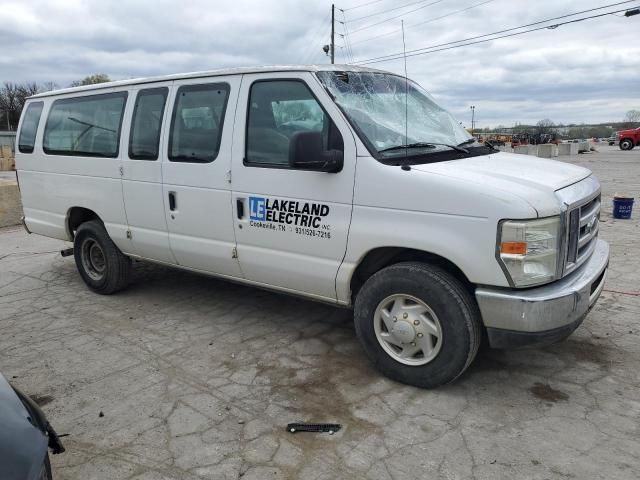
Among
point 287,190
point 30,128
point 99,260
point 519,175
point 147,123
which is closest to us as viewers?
point 519,175

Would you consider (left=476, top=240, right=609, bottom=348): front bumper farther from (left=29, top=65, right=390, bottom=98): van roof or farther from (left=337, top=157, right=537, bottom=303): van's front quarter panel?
(left=29, top=65, right=390, bottom=98): van roof

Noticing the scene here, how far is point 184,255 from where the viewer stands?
4.76 m

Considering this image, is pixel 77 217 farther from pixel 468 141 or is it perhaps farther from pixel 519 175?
pixel 519 175

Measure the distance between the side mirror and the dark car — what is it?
205cm

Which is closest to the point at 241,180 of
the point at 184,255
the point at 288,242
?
the point at 288,242

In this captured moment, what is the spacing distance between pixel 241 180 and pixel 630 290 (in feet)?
13.3

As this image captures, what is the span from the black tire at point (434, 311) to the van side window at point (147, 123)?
247 centimetres

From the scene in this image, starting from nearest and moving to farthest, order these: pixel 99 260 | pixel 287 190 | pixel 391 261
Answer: pixel 391 261, pixel 287 190, pixel 99 260

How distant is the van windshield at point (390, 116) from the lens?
362 cm

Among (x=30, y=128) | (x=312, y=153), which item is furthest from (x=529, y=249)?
(x=30, y=128)

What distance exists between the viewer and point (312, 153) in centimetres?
346

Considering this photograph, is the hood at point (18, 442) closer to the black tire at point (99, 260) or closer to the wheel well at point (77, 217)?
the black tire at point (99, 260)

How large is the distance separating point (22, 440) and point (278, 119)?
9.03 feet

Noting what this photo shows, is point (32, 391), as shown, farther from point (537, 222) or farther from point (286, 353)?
point (537, 222)
